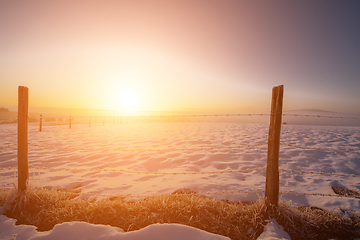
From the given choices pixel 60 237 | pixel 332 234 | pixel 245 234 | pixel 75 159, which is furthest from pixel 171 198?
pixel 75 159

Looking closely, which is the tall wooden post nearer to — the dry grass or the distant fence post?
the dry grass

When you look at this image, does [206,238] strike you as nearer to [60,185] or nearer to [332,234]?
[332,234]

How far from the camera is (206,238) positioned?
2115mm

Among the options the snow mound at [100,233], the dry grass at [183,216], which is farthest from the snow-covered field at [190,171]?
the snow mound at [100,233]

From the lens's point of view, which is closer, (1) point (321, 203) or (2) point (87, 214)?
(2) point (87, 214)

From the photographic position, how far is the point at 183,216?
8.39ft

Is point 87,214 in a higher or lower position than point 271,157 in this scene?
lower

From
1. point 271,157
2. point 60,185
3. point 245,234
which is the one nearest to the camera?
point 245,234

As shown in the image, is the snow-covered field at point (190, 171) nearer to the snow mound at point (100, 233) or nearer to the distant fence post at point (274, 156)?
the distant fence post at point (274, 156)

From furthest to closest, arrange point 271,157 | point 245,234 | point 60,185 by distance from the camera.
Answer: point 60,185, point 271,157, point 245,234

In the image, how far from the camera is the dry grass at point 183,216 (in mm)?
2375

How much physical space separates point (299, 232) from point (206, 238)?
1.32m

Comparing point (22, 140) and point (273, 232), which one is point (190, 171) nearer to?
point (273, 232)

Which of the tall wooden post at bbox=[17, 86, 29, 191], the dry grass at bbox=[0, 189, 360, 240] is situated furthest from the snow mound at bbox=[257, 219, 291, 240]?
the tall wooden post at bbox=[17, 86, 29, 191]
